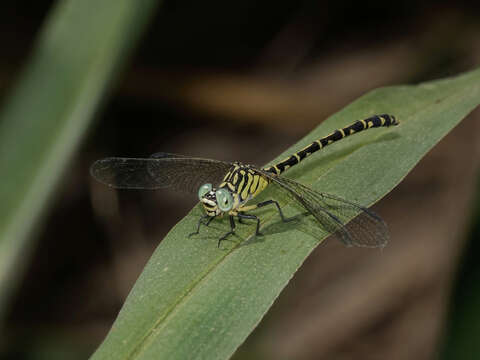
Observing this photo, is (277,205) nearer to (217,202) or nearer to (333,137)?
(217,202)

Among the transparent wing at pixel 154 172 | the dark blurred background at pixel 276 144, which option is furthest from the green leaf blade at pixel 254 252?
the dark blurred background at pixel 276 144

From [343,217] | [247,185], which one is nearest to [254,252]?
[343,217]

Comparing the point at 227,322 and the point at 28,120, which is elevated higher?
the point at 28,120

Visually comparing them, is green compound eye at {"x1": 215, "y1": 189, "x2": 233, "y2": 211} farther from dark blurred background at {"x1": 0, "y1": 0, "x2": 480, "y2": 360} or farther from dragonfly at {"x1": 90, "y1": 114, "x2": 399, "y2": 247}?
dark blurred background at {"x1": 0, "y1": 0, "x2": 480, "y2": 360}

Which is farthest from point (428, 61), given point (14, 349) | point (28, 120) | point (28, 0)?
point (14, 349)

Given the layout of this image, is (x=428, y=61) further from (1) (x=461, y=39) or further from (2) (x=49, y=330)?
(2) (x=49, y=330)

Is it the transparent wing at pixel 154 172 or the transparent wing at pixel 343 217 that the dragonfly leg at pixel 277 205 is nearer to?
the transparent wing at pixel 343 217

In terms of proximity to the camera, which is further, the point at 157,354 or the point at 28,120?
the point at 28,120
